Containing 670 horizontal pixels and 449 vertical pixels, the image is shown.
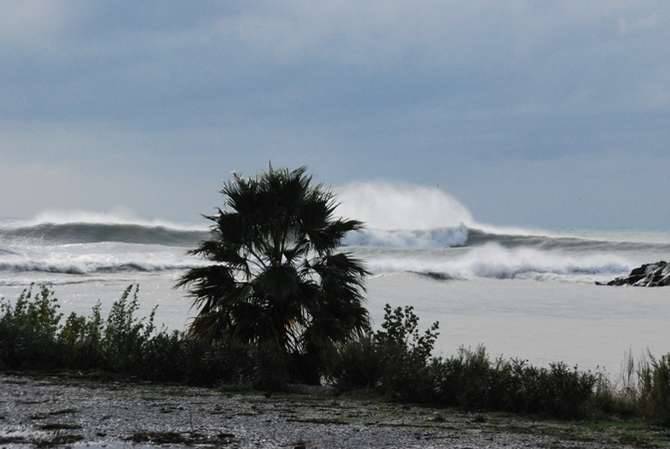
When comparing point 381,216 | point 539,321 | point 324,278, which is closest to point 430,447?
point 324,278

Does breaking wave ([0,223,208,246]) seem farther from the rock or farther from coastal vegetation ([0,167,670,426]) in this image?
coastal vegetation ([0,167,670,426])

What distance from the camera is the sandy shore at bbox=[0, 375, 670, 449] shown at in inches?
265

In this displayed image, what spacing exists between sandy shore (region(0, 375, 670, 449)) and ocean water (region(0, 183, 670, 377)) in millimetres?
6402

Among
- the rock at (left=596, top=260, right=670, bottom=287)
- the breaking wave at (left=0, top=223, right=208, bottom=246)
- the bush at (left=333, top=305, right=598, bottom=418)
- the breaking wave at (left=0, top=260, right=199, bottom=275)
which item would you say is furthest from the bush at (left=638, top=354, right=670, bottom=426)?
the breaking wave at (left=0, top=223, right=208, bottom=246)

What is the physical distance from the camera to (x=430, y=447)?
21.9ft

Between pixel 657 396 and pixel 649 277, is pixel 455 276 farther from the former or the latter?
pixel 657 396

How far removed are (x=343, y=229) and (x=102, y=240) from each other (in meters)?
59.3

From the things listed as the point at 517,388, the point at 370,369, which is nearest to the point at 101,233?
the point at 370,369

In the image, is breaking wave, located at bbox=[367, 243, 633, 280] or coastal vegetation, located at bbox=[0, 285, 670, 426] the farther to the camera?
breaking wave, located at bbox=[367, 243, 633, 280]

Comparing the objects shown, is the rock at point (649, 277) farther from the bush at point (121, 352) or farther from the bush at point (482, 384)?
the bush at point (121, 352)

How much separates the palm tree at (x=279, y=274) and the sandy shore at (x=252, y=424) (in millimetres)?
2495

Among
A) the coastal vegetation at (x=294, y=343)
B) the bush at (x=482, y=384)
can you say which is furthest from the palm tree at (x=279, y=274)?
the bush at (x=482, y=384)

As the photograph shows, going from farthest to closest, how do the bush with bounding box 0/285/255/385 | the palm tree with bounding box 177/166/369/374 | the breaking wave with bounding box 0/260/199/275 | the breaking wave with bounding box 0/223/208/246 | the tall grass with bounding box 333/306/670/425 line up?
the breaking wave with bounding box 0/223/208/246, the breaking wave with bounding box 0/260/199/275, the palm tree with bounding box 177/166/369/374, the bush with bounding box 0/285/255/385, the tall grass with bounding box 333/306/670/425

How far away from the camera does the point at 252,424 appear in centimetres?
751
